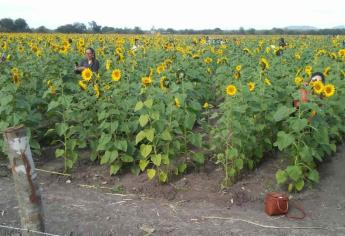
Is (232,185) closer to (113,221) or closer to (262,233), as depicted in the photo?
(262,233)

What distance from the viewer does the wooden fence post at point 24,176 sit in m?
3.03

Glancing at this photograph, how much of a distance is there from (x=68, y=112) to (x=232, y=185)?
200cm

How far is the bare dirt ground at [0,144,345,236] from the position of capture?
4.19 metres

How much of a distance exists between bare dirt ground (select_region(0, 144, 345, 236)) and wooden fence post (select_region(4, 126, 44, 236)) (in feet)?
2.97

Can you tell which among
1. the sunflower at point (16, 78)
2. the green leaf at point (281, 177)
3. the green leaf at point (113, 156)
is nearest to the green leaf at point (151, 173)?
the green leaf at point (113, 156)

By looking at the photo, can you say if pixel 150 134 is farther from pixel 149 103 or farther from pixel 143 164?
pixel 143 164

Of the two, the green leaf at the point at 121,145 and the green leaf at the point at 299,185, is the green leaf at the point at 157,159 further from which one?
the green leaf at the point at 299,185

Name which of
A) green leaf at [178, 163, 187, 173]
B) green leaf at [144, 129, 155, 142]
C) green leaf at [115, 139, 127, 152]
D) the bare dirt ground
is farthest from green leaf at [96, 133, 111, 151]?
green leaf at [178, 163, 187, 173]

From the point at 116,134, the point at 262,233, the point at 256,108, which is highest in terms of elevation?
the point at 256,108

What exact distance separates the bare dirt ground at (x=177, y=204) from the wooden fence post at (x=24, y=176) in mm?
905

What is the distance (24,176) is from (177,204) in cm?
200

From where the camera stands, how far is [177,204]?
4.76 metres

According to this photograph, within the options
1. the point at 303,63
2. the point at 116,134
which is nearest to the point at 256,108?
the point at 116,134

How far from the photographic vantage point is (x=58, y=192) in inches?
201
